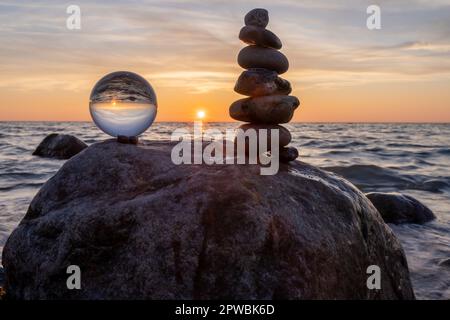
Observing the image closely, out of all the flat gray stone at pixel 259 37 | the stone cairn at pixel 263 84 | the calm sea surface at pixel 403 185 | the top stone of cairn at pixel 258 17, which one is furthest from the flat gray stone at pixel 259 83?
the calm sea surface at pixel 403 185

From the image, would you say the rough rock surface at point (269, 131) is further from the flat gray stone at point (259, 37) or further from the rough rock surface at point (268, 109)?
the flat gray stone at point (259, 37)

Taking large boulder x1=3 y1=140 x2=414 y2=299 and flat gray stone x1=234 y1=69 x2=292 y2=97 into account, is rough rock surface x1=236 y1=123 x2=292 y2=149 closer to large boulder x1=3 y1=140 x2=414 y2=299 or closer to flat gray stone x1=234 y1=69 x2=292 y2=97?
flat gray stone x1=234 y1=69 x2=292 y2=97

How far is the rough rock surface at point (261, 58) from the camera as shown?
16.4ft

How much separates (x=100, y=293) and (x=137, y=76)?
96.7 inches

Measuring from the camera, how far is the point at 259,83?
4.91 metres

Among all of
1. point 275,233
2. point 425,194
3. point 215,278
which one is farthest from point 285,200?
point 425,194

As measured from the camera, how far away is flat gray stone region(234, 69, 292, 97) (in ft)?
16.1

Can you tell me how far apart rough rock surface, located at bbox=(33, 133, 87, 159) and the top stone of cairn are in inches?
619

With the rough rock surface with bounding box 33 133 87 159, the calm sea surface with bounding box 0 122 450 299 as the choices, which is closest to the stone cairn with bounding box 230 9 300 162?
the calm sea surface with bounding box 0 122 450 299

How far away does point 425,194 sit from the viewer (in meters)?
13.1

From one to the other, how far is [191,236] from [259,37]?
2.48 meters

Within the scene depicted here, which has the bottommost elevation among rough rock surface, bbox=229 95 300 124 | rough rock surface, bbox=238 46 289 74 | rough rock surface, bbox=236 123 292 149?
rough rock surface, bbox=236 123 292 149

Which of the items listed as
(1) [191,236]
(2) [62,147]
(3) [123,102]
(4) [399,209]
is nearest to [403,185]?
(4) [399,209]

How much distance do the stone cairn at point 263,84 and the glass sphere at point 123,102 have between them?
1026 millimetres
